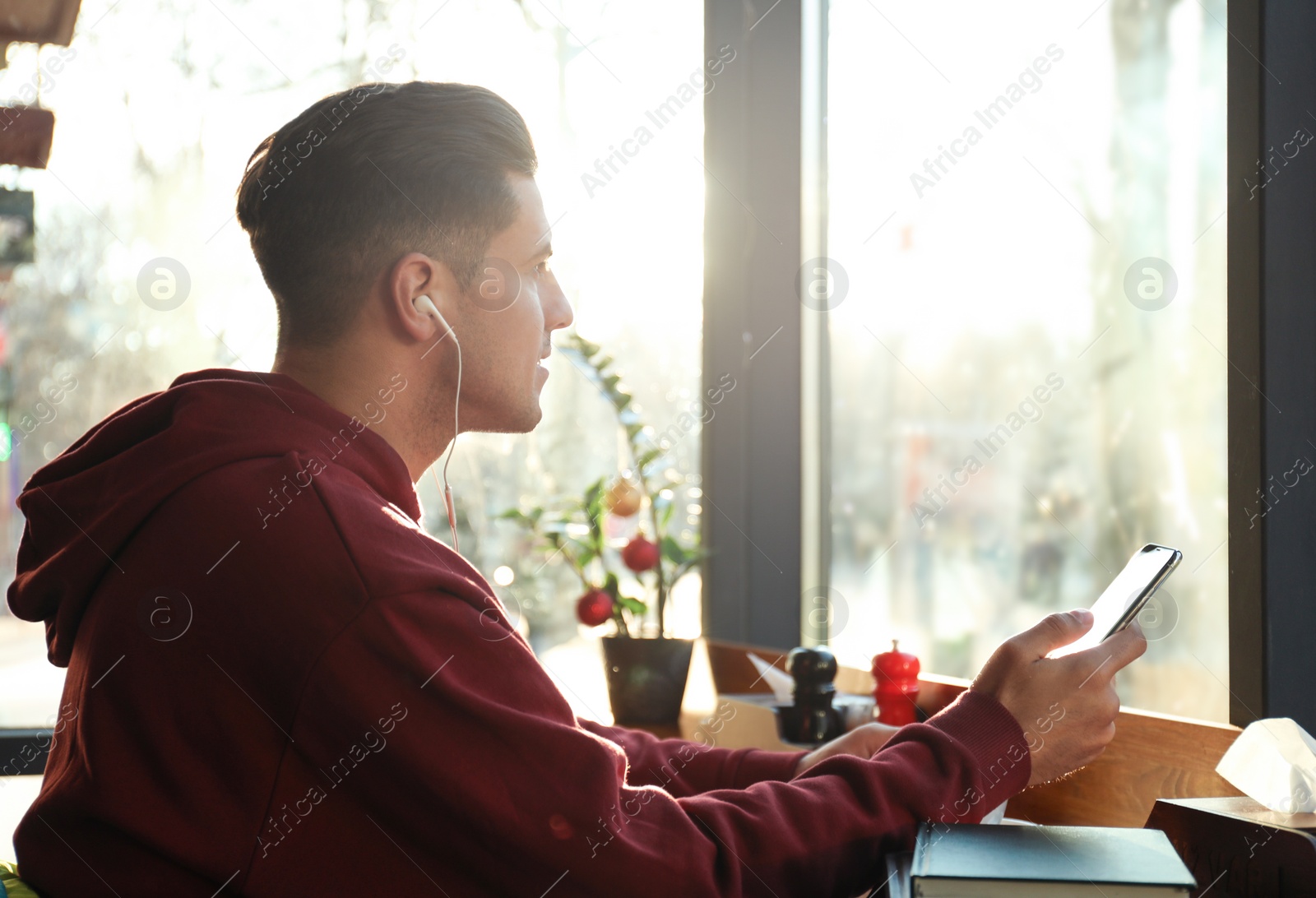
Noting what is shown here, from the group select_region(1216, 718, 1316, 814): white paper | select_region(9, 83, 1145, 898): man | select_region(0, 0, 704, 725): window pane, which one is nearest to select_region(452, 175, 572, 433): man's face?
select_region(9, 83, 1145, 898): man

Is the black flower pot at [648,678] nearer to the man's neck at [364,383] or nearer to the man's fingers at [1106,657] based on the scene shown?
the man's neck at [364,383]

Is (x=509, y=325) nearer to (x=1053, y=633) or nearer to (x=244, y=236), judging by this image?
(x=1053, y=633)

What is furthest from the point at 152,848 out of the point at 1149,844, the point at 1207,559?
the point at 1207,559

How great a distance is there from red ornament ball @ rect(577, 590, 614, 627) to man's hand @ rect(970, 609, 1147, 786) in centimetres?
84

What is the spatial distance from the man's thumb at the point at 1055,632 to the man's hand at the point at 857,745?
231mm

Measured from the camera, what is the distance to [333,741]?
0.77 metres

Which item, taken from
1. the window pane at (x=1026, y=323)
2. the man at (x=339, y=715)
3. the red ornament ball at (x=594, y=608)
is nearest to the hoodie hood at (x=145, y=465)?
the man at (x=339, y=715)

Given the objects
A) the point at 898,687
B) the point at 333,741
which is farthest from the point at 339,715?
the point at 898,687

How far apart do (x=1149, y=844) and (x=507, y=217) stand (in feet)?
2.69

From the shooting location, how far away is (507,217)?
3.73 ft

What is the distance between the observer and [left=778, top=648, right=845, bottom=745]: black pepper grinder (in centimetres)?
133

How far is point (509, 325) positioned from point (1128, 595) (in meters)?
0.64

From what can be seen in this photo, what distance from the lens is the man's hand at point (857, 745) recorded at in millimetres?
1117

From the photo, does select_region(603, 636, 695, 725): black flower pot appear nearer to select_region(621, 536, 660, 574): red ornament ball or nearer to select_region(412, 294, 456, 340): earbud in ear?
Result: select_region(621, 536, 660, 574): red ornament ball
